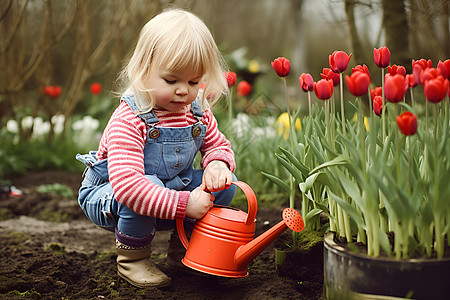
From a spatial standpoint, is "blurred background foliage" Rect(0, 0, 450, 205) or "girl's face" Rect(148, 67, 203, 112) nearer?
"girl's face" Rect(148, 67, 203, 112)

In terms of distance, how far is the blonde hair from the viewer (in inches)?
65.1

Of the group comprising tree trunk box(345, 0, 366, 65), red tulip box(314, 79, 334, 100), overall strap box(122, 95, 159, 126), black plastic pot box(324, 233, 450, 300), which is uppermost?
tree trunk box(345, 0, 366, 65)

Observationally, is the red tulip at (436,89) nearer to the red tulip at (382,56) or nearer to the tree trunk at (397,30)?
the red tulip at (382,56)

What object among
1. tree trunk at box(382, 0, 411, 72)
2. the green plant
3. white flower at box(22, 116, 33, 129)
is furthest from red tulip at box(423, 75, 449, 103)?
white flower at box(22, 116, 33, 129)

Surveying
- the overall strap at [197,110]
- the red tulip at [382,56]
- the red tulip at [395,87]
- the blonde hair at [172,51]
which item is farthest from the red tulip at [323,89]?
the overall strap at [197,110]

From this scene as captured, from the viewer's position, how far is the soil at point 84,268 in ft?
5.61

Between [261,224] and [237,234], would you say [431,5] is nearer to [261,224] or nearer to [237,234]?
[261,224]

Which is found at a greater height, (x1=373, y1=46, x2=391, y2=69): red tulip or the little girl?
(x1=373, y1=46, x2=391, y2=69): red tulip

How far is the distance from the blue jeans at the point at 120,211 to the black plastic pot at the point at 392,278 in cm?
62

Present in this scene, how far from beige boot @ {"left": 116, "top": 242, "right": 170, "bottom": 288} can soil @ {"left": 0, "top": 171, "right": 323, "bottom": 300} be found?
1.1 inches

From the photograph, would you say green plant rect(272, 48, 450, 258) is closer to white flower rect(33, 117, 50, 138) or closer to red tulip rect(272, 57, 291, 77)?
red tulip rect(272, 57, 291, 77)

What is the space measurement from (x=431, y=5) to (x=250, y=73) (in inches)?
133

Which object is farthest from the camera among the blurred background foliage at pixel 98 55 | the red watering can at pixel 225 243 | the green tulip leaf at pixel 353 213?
the blurred background foliage at pixel 98 55

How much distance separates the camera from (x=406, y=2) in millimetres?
2852
